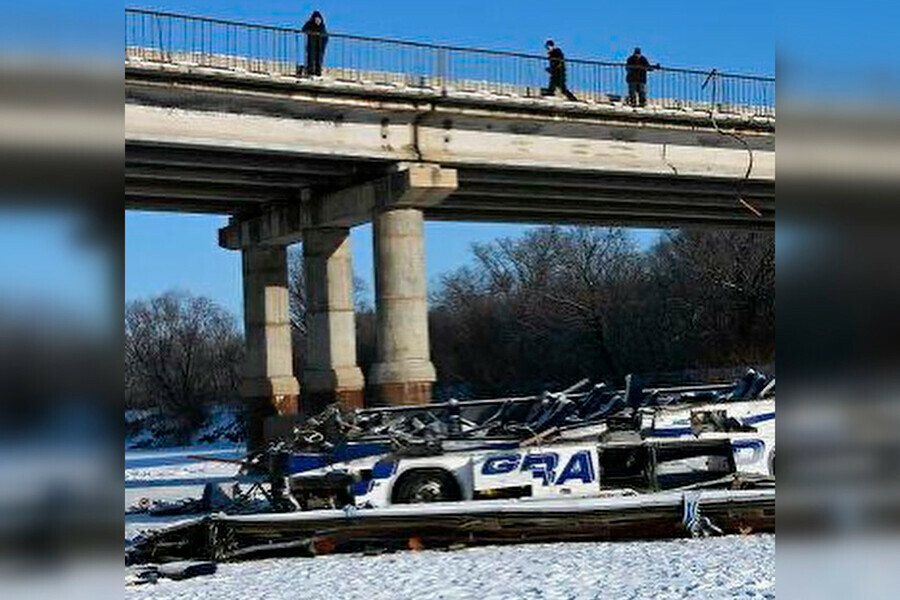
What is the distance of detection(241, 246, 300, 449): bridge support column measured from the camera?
35.2m

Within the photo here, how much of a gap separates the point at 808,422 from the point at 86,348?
1.17 m

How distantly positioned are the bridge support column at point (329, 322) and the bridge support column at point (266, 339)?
298 cm

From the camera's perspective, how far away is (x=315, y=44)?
26828mm

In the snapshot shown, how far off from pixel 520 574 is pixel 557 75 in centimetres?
1894

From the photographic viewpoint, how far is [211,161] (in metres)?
27.4

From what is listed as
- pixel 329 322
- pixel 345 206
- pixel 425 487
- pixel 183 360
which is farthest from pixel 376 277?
pixel 183 360

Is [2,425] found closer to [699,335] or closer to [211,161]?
[211,161]

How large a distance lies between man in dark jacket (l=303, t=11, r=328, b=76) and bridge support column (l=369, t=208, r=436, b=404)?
13.4ft

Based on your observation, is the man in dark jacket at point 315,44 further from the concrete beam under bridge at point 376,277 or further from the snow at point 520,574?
the snow at point 520,574

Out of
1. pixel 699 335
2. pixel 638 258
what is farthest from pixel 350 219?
pixel 638 258

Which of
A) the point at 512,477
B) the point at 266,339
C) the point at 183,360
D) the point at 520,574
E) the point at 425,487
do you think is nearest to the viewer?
the point at 520,574

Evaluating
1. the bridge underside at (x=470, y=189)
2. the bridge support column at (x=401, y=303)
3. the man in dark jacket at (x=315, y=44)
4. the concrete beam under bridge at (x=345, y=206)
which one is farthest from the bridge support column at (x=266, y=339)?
the man in dark jacket at (x=315, y=44)

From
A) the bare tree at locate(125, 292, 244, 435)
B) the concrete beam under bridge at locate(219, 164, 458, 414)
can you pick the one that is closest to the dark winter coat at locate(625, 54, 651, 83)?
the concrete beam under bridge at locate(219, 164, 458, 414)

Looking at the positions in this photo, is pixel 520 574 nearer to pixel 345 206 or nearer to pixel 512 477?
pixel 512 477
